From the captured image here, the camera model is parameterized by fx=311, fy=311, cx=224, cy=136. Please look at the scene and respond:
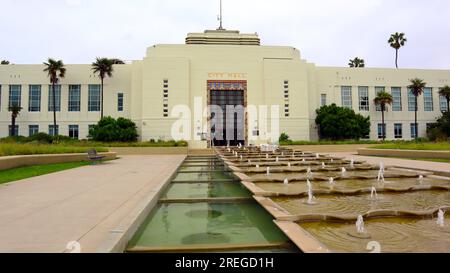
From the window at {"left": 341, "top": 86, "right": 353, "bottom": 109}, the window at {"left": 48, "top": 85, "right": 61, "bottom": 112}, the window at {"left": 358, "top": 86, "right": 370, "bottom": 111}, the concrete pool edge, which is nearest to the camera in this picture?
the concrete pool edge

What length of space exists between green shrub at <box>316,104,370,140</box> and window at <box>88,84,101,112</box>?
91.9ft

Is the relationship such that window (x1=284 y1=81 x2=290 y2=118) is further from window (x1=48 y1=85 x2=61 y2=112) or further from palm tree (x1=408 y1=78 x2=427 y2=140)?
window (x1=48 y1=85 x2=61 y2=112)

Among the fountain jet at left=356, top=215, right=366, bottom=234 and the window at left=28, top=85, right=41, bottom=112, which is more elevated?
the window at left=28, top=85, right=41, bottom=112

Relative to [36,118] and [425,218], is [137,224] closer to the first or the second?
[425,218]

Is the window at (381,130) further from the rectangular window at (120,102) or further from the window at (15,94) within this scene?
the window at (15,94)

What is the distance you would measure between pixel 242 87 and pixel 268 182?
31144 mm

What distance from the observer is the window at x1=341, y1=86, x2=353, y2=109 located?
42188 mm

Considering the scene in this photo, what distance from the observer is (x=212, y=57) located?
3950 cm

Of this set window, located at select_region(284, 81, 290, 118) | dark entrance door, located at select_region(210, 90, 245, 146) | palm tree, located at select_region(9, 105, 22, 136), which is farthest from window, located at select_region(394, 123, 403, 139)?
palm tree, located at select_region(9, 105, 22, 136)

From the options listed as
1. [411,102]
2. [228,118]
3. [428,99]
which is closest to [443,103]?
[428,99]

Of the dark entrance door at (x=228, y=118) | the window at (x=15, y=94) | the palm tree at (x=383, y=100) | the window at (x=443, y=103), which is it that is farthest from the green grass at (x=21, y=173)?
the window at (x=443, y=103)

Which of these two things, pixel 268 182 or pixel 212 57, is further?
pixel 212 57

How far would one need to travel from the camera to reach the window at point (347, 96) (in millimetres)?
42188

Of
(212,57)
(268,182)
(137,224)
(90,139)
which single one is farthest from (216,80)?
(137,224)
